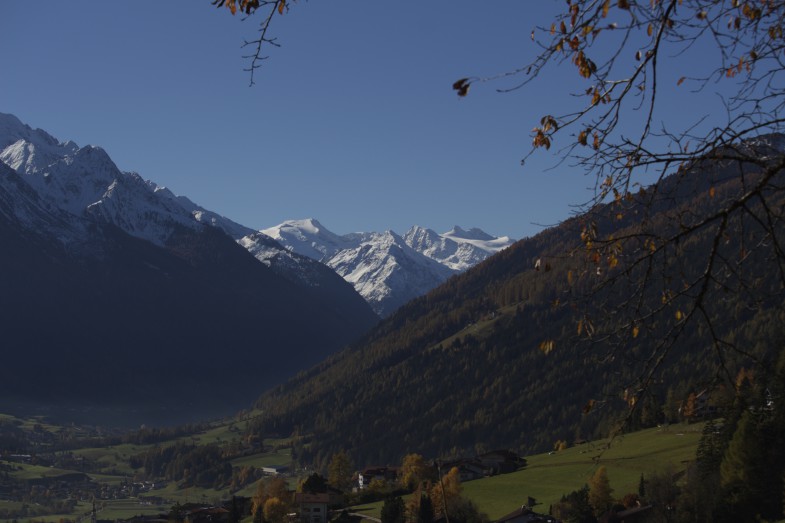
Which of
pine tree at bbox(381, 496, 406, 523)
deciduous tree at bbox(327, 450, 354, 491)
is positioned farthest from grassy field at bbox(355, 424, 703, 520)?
deciduous tree at bbox(327, 450, 354, 491)

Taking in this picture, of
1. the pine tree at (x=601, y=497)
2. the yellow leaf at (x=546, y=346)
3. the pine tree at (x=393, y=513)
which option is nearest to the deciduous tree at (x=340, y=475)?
the pine tree at (x=393, y=513)

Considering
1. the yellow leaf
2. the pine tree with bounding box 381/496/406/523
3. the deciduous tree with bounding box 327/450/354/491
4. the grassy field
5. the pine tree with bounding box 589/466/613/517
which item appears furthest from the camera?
the deciduous tree with bounding box 327/450/354/491

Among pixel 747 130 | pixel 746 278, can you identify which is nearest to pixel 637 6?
pixel 747 130

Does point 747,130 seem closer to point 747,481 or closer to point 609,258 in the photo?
point 609,258

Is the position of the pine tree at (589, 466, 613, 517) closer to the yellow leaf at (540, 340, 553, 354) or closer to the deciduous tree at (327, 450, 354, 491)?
the deciduous tree at (327, 450, 354, 491)

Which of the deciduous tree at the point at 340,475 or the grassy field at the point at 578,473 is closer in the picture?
the grassy field at the point at 578,473

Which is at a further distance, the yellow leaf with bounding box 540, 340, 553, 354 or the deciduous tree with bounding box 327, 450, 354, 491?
the deciduous tree with bounding box 327, 450, 354, 491

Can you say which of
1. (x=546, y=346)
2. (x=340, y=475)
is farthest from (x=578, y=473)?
(x=546, y=346)

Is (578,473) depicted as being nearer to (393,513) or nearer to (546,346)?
(393,513)

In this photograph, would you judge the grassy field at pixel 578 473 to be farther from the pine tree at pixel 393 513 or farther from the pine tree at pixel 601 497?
the pine tree at pixel 393 513

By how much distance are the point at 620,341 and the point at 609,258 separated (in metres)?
0.96

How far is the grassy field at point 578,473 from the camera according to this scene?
307 ft

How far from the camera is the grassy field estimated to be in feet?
307

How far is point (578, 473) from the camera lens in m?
107
